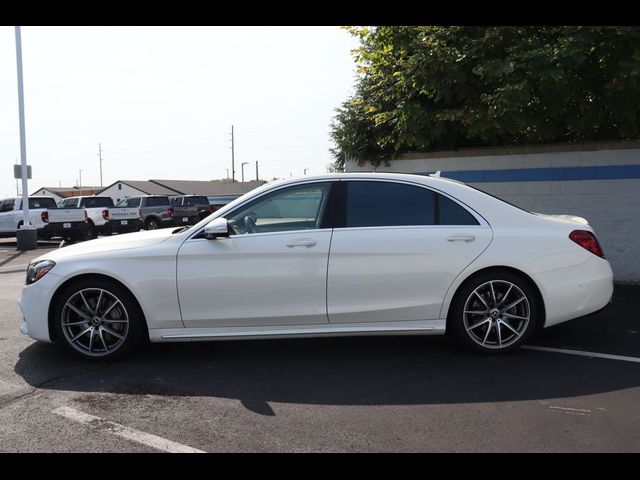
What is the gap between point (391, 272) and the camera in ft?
15.9

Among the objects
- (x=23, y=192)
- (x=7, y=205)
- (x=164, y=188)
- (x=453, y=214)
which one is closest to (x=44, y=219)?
(x=23, y=192)

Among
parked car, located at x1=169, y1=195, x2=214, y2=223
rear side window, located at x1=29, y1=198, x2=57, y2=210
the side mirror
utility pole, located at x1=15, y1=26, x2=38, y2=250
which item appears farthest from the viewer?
parked car, located at x1=169, y1=195, x2=214, y2=223

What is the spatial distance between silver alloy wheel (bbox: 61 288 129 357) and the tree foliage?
5451 millimetres

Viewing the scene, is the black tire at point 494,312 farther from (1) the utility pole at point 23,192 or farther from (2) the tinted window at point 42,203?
(2) the tinted window at point 42,203

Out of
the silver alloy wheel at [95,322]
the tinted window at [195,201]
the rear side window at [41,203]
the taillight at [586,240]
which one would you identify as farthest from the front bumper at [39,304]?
the tinted window at [195,201]

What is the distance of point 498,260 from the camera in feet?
16.0

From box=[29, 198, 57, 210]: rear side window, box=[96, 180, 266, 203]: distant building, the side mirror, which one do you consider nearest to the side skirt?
the side mirror

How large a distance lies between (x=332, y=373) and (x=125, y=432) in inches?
67.5

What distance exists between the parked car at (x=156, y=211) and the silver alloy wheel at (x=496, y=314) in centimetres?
2122

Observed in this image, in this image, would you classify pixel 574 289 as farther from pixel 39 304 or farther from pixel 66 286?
pixel 39 304

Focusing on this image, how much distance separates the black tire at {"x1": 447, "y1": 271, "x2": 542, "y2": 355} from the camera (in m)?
4.94

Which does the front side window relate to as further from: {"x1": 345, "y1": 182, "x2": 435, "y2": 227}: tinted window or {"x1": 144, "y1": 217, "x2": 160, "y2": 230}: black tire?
{"x1": 144, "y1": 217, "x2": 160, "y2": 230}: black tire

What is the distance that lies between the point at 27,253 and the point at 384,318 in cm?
1414
